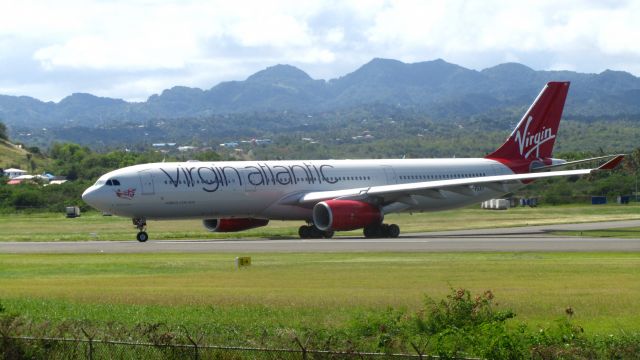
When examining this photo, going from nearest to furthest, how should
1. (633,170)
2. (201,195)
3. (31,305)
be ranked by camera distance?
(31,305) → (201,195) → (633,170)

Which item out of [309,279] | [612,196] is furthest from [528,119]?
[309,279]

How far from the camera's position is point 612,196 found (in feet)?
328

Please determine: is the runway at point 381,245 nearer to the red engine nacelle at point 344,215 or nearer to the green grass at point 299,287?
the red engine nacelle at point 344,215

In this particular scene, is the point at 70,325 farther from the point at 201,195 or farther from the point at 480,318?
the point at 201,195

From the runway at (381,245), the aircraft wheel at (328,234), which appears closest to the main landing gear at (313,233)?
the aircraft wheel at (328,234)

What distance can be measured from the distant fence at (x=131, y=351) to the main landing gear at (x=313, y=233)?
41.1m

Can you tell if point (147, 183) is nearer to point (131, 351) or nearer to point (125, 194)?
point (125, 194)

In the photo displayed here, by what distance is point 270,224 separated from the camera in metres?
76.4

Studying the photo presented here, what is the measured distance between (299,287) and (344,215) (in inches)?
1094

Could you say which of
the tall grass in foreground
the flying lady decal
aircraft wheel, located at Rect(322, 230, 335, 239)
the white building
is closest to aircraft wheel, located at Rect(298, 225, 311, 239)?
aircraft wheel, located at Rect(322, 230, 335, 239)

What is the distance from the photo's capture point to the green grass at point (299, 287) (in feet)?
80.6

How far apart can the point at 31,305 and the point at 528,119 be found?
4899 centimetres

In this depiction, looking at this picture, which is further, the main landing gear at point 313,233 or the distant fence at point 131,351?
the main landing gear at point 313,233

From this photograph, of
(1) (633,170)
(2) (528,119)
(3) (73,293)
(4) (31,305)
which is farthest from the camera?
(1) (633,170)
